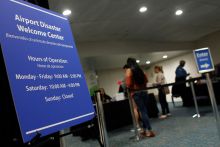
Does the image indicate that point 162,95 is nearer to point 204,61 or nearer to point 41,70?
point 204,61

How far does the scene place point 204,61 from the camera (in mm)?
4812

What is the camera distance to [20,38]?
3.81 ft

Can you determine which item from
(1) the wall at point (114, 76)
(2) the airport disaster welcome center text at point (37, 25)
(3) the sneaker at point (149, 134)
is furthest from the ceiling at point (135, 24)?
(2) the airport disaster welcome center text at point (37, 25)

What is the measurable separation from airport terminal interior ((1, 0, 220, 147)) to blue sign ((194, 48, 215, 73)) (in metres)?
0.06

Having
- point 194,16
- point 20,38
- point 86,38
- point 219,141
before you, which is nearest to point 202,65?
point 219,141

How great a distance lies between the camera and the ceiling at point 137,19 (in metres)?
5.19

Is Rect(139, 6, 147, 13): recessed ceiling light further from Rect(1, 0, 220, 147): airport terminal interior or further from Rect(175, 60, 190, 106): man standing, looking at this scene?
Rect(175, 60, 190, 106): man standing

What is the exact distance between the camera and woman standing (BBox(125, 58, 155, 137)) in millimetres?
3830

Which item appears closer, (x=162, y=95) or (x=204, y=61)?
(x=204, y=61)

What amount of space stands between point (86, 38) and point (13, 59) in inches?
252

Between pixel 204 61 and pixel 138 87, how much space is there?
71.6 inches

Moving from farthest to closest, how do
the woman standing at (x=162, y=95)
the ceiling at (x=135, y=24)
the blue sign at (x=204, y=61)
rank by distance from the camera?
the woman standing at (x=162, y=95) → the ceiling at (x=135, y=24) → the blue sign at (x=204, y=61)

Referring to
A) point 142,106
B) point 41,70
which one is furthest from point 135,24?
point 41,70

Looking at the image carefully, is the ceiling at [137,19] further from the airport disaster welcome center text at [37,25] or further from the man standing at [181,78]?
the airport disaster welcome center text at [37,25]
